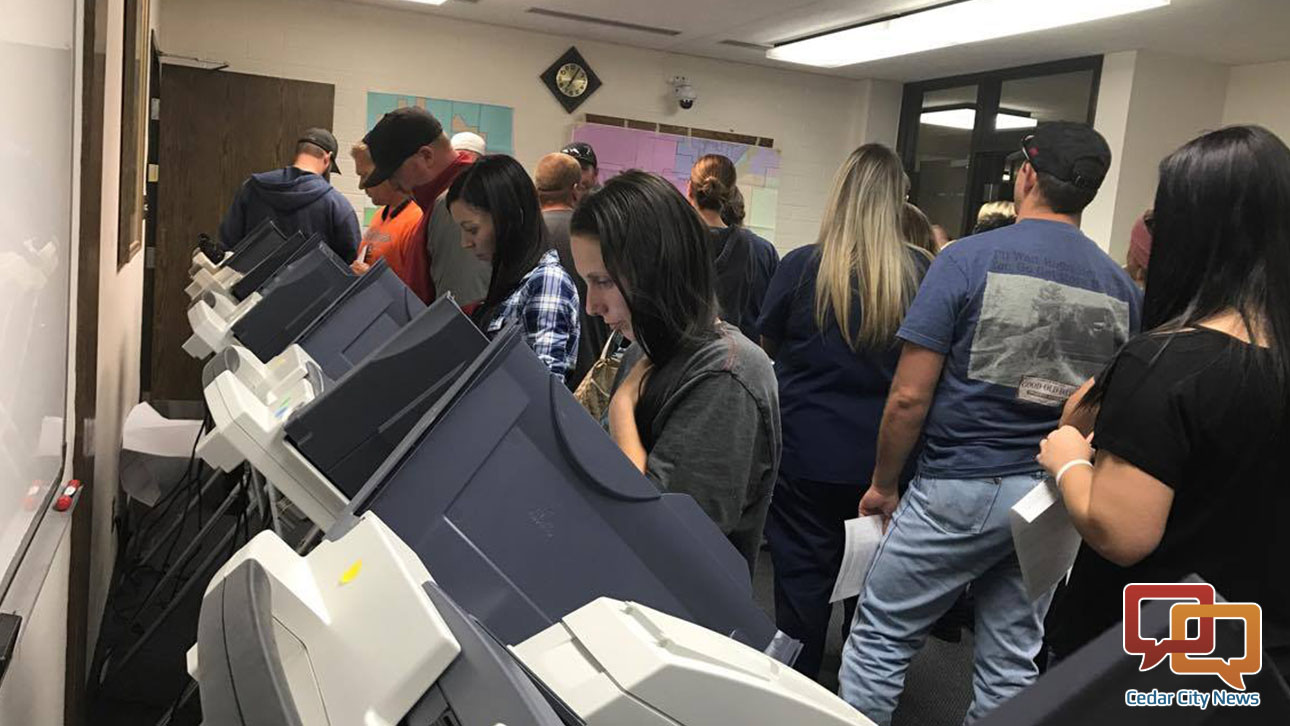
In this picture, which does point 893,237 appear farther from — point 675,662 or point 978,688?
point 675,662

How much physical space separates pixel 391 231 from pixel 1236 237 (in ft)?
9.43

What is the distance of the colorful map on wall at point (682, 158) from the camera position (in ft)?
21.8

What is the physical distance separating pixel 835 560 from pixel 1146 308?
1125mm

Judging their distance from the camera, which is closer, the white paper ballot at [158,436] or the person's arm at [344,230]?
the white paper ballot at [158,436]

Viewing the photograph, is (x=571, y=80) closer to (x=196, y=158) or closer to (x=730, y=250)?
(x=196, y=158)

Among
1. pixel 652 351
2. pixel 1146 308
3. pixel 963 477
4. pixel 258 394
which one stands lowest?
pixel 963 477

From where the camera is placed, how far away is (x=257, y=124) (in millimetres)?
5793

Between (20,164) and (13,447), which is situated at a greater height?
(20,164)

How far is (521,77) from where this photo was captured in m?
6.41

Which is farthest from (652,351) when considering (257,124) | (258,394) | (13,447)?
A: (257,124)

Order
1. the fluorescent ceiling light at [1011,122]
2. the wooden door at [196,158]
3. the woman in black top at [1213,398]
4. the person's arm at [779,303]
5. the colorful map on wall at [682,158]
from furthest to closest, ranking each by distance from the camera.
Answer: the colorful map on wall at [682,158]
the fluorescent ceiling light at [1011,122]
the wooden door at [196,158]
the person's arm at [779,303]
the woman in black top at [1213,398]

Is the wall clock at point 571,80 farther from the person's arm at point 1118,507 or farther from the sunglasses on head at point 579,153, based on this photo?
the person's arm at point 1118,507
